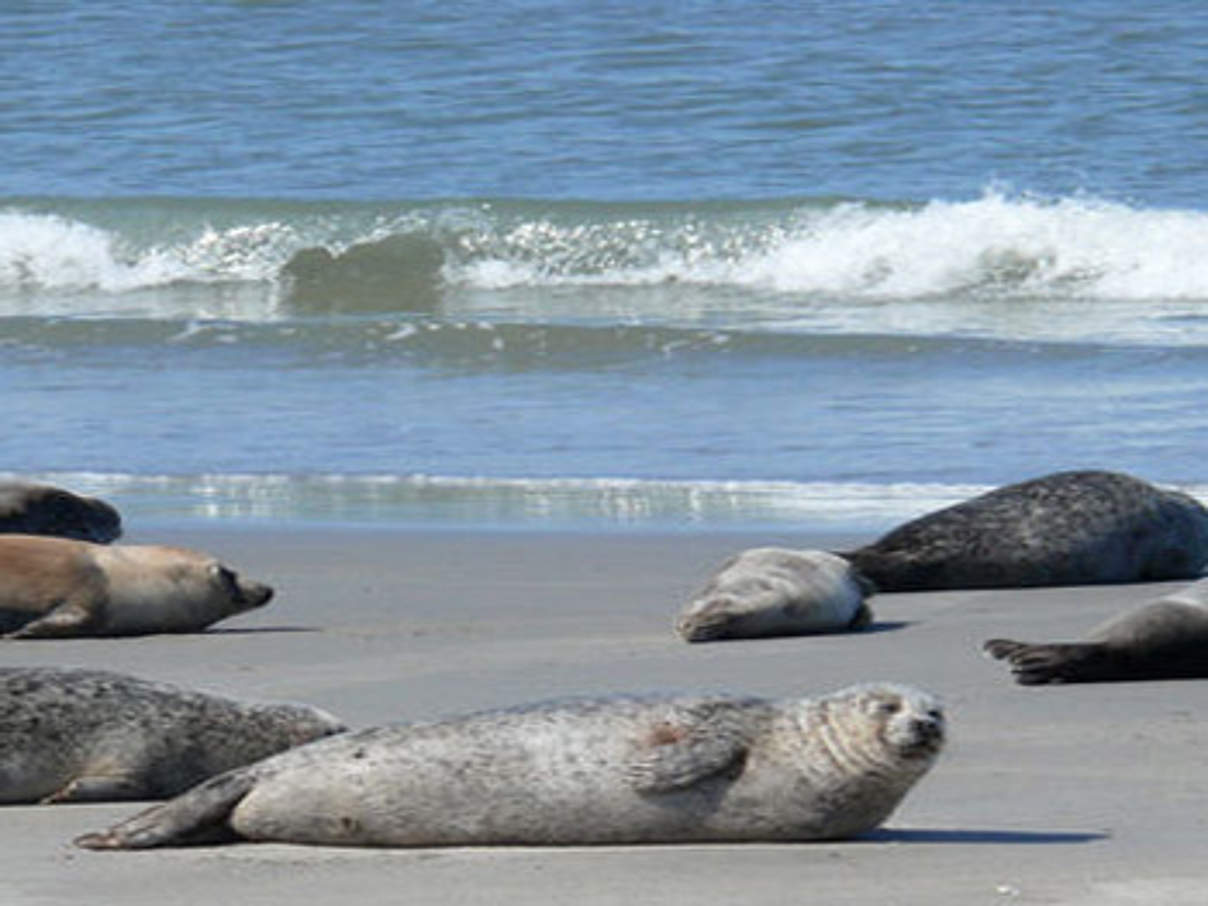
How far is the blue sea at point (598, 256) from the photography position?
39.8ft

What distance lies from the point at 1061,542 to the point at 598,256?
39.3ft

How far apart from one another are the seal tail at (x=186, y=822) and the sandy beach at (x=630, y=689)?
0.03 meters

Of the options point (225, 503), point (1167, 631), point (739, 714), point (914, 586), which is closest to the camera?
point (739, 714)

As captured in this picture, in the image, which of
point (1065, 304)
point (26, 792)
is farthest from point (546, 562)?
point (1065, 304)

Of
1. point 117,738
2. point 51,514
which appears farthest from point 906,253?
point 117,738

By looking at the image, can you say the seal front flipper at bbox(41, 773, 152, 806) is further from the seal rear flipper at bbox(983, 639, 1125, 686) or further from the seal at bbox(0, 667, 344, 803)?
the seal rear flipper at bbox(983, 639, 1125, 686)

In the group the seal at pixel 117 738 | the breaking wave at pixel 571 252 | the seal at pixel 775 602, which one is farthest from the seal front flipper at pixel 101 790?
the breaking wave at pixel 571 252

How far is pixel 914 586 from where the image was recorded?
359 inches

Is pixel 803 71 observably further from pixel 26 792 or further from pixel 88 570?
pixel 26 792

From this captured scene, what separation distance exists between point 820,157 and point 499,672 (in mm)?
16246

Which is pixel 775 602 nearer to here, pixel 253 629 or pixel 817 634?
pixel 817 634

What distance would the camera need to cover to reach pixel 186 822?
505 cm

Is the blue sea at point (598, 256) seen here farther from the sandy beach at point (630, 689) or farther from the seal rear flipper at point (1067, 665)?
the seal rear flipper at point (1067, 665)

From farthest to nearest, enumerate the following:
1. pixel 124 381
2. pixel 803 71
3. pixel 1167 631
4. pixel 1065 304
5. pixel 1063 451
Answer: pixel 803 71, pixel 1065 304, pixel 124 381, pixel 1063 451, pixel 1167 631
